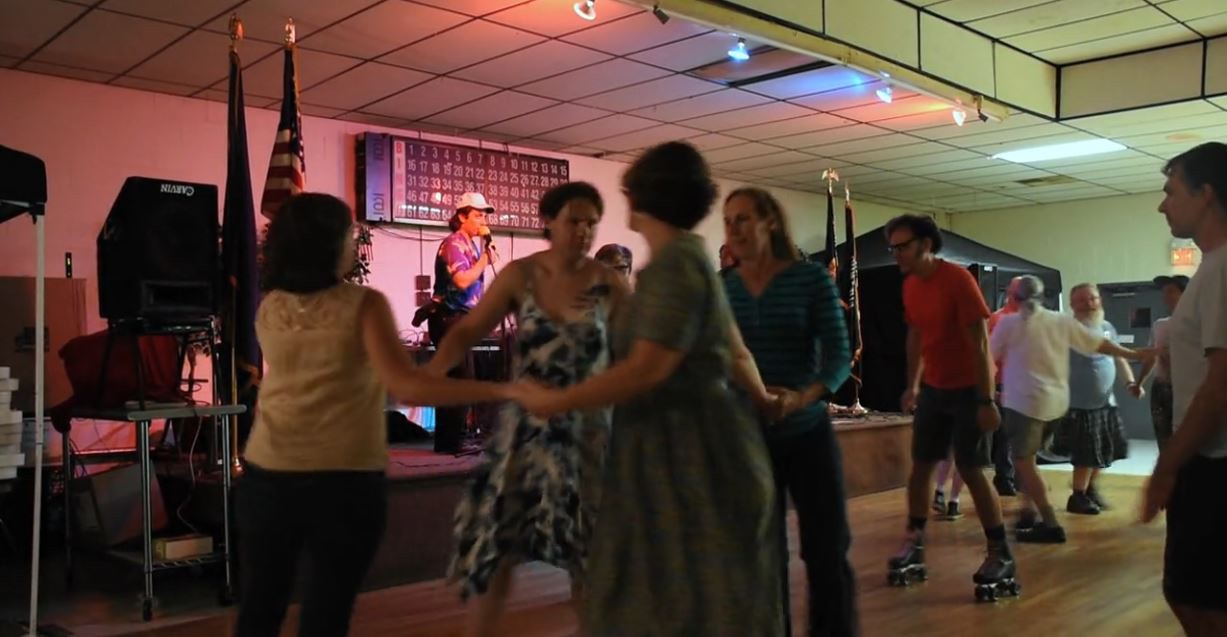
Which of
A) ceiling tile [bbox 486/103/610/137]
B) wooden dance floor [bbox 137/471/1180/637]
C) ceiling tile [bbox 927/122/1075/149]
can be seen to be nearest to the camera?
wooden dance floor [bbox 137/471/1180/637]

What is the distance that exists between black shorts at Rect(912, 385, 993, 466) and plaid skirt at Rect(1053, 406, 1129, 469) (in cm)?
258

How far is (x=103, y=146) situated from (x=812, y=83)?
4359 millimetres

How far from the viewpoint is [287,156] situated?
4422 millimetres

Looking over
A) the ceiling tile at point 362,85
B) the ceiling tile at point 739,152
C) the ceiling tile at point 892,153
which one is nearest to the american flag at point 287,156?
the ceiling tile at point 362,85

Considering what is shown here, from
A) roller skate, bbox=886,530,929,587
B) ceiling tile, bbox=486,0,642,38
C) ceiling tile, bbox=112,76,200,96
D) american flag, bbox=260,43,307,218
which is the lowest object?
roller skate, bbox=886,530,929,587

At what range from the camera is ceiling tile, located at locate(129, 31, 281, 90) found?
5.28m

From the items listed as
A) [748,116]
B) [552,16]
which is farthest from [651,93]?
[552,16]

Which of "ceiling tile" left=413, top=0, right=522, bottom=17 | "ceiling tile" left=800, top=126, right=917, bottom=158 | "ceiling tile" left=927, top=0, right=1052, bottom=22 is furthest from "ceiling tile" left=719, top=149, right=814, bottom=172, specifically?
"ceiling tile" left=413, top=0, right=522, bottom=17

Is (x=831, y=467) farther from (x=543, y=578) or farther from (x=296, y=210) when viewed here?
(x=543, y=578)

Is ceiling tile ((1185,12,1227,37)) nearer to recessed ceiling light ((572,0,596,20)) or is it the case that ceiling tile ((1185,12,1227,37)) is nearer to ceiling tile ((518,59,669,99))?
ceiling tile ((518,59,669,99))

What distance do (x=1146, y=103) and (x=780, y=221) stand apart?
5171 mm

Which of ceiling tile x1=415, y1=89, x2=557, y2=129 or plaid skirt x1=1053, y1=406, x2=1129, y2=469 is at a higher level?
ceiling tile x1=415, y1=89, x2=557, y2=129

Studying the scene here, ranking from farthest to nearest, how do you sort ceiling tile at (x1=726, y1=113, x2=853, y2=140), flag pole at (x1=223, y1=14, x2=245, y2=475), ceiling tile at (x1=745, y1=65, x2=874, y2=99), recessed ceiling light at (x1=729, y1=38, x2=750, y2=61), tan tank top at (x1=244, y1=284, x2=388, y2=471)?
1. ceiling tile at (x1=726, y1=113, x2=853, y2=140)
2. ceiling tile at (x1=745, y1=65, x2=874, y2=99)
3. recessed ceiling light at (x1=729, y1=38, x2=750, y2=61)
4. flag pole at (x1=223, y1=14, x2=245, y2=475)
5. tan tank top at (x1=244, y1=284, x2=388, y2=471)

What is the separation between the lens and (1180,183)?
2.11m
